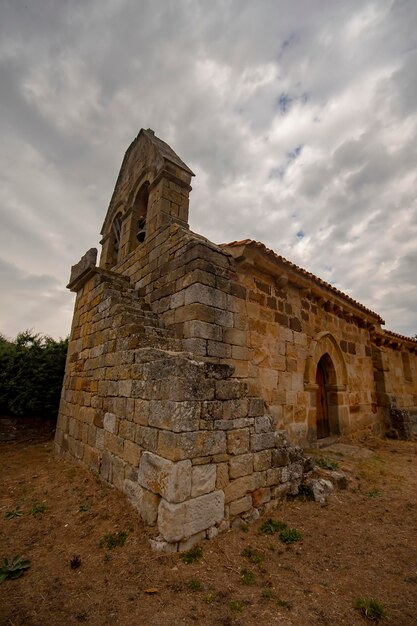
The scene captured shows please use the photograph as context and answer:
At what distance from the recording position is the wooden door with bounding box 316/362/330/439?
7.52 m

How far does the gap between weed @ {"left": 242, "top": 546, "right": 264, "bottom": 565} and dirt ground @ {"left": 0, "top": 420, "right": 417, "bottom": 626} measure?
0.04ft

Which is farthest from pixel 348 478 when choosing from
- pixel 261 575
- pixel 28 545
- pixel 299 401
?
pixel 28 545

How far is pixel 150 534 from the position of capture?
304cm

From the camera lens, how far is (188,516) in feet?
9.59

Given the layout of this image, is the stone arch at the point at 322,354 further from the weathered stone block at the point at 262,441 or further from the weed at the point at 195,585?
the weed at the point at 195,585

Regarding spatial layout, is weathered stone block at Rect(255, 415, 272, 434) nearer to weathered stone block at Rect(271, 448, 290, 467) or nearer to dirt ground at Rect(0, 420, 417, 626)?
weathered stone block at Rect(271, 448, 290, 467)

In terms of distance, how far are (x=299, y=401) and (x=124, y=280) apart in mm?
4764

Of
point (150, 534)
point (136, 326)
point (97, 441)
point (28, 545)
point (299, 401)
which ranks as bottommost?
point (28, 545)

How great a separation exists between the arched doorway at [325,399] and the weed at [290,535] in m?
4.46

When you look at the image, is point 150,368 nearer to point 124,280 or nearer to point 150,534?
point 150,534

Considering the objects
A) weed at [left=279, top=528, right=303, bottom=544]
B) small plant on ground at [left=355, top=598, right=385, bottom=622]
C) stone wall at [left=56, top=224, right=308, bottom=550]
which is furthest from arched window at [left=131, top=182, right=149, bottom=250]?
small plant on ground at [left=355, top=598, right=385, bottom=622]

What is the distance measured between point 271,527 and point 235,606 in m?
1.24

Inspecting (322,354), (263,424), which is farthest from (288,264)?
(263,424)

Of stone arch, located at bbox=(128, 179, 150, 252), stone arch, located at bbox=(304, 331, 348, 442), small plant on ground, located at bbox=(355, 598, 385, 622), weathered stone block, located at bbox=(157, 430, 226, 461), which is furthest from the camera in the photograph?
stone arch, located at bbox=(128, 179, 150, 252)
